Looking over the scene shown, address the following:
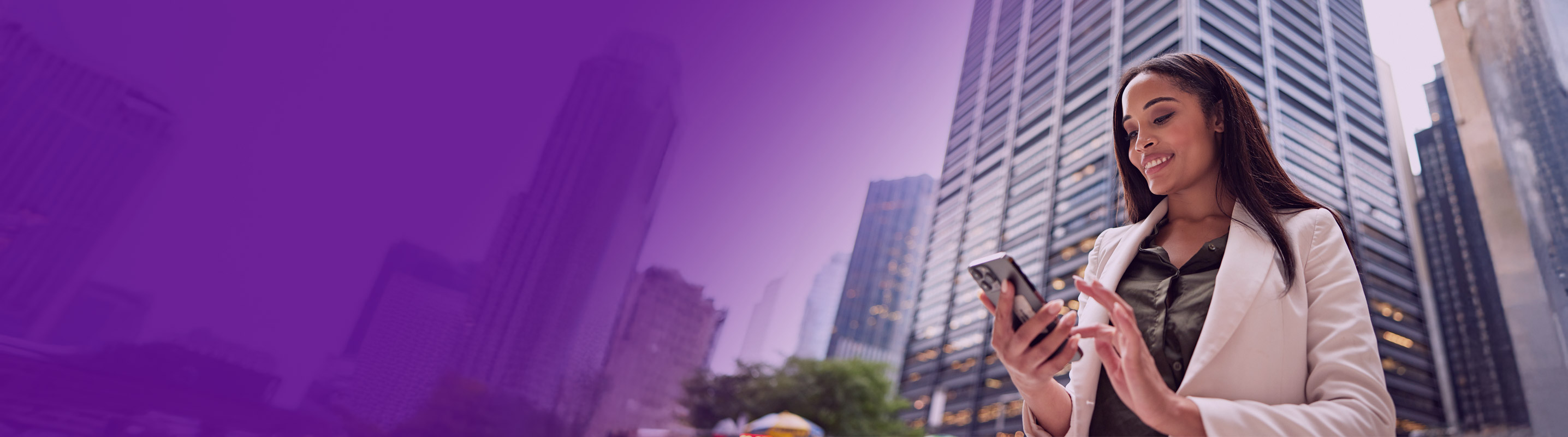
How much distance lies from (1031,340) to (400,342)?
1455 cm

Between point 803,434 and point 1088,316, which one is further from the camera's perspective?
point 803,434

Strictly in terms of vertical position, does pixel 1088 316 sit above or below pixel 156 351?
above

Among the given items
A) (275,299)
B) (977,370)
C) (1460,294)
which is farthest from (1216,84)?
(1460,294)

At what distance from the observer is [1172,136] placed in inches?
30.0

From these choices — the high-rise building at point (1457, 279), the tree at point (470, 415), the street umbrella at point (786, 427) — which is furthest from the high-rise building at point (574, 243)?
the high-rise building at point (1457, 279)

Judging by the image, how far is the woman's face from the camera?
2.50 ft

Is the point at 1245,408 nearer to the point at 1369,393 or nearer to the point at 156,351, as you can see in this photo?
the point at 1369,393

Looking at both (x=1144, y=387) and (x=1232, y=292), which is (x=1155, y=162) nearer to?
(x=1232, y=292)

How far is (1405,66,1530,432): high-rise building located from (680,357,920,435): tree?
16.5 m

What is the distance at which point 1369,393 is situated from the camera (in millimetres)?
531

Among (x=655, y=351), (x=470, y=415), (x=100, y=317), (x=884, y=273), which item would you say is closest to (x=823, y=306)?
(x=884, y=273)

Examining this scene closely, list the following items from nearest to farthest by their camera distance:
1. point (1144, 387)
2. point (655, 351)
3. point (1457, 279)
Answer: point (1144, 387) → point (1457, 279) → point (655, 351)

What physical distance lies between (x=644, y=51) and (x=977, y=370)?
28367 millimetres

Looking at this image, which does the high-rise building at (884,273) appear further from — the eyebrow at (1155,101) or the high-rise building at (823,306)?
the eyebrow at (1155,101)
